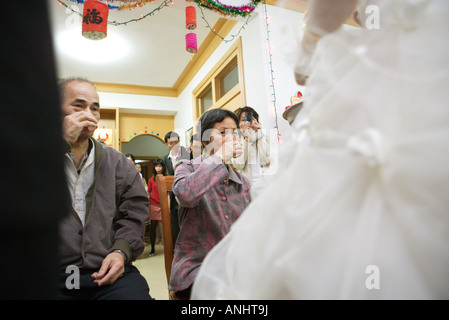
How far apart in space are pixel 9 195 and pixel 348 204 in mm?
445

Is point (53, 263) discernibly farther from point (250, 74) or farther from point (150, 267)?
point (250, 74)

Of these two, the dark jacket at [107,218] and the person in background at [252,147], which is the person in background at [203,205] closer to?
the dark jacket at [107,218]

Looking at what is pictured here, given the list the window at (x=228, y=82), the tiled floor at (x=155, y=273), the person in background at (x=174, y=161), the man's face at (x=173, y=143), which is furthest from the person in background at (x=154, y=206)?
the window at (x=228, y=82)

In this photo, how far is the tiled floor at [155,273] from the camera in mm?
2171

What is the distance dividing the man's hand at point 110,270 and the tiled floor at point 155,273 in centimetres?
124

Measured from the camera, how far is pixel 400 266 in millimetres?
368

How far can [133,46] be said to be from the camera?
4250mm

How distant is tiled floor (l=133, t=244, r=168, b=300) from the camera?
217cm

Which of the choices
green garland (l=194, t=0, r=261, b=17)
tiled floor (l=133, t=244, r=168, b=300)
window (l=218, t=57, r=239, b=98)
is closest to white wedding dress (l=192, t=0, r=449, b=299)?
tiled floor (l=133, t=244, r=168, b=300)

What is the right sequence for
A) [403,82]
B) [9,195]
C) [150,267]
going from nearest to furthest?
[9,195] < [403,82] < [150,267]

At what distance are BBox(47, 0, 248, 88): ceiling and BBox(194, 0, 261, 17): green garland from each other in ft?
0.61

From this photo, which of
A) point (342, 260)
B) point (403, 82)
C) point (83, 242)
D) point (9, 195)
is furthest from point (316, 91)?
point (83, 242)

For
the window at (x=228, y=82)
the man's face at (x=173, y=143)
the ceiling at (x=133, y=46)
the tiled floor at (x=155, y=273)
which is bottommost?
the tiled floor at (x=155, y=273)

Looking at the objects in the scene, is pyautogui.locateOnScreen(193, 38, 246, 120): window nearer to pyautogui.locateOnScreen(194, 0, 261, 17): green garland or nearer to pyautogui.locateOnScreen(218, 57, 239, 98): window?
pyautogui.locateOnScreen(218, 57, 239, 98): window
